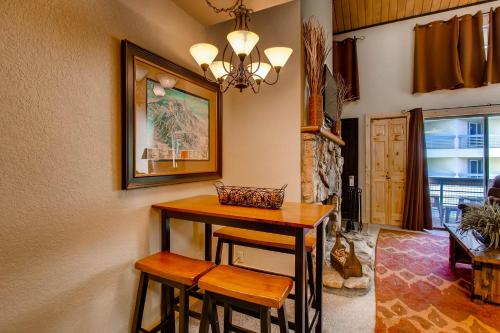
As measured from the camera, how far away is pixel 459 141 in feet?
14.5

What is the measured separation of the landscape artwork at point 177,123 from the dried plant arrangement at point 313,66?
104 cm

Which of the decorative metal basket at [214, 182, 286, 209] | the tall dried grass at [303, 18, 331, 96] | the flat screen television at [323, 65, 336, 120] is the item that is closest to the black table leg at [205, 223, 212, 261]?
the decorative metal basket at [214, 182, 286, 209]

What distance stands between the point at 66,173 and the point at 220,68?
1108 millimetres

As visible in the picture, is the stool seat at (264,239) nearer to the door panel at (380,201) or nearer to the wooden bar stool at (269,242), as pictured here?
the wooden bar stool at (269,242)

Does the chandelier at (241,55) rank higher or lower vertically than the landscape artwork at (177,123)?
higher

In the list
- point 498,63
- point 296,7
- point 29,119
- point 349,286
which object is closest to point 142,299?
point 29,119

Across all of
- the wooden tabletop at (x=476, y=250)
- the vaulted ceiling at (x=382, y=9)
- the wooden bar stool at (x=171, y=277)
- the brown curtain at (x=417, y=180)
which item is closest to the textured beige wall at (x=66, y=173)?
the wooden bar stool at (x=171, y=277)

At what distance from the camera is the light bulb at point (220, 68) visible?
1.69 m

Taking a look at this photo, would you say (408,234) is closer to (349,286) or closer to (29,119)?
(349,286)

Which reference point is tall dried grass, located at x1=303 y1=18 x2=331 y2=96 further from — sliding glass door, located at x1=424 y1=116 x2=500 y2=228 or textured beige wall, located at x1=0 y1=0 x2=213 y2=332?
sliding glass door, located at x1=424 y1=116 x2=500 y2=228

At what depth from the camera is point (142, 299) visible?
1552mm

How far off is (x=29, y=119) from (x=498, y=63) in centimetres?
578

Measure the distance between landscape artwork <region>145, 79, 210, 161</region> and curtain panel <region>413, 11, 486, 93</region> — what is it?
4074 mm

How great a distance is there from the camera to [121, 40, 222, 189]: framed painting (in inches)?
62.6
